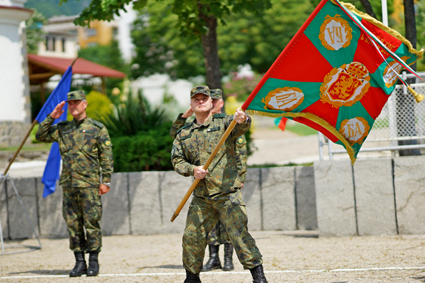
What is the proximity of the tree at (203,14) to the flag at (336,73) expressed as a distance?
446 cm

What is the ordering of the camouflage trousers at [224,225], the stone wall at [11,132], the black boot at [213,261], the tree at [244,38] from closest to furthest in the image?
the camouflage trousers at [224,225] → the black boot at [213,261] → the stone wall at [11,132] → the tree at [244,38]

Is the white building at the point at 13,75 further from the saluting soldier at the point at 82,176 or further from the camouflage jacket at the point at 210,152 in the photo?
the camouflage jacket at the point at 210,152

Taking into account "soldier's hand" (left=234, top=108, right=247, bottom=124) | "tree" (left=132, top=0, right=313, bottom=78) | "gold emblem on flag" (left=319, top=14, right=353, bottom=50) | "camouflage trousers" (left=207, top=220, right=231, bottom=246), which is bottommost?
"camouflage trousers" (left=207, top=220, right=231, bottom=246)

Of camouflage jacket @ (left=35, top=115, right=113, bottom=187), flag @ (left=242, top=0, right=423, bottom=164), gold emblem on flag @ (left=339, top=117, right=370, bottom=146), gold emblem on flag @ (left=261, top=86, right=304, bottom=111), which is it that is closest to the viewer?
flag @ (left=242, top=0, right=423, bottom=164)

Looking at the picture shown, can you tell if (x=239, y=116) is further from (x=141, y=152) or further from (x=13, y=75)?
(x=13, y=75)

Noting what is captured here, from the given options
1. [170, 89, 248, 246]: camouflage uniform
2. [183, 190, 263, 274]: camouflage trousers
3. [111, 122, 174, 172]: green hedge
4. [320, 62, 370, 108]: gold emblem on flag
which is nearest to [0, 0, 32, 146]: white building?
[111, 122, 174, 172]: green hedge

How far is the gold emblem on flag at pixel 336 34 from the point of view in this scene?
196 inches

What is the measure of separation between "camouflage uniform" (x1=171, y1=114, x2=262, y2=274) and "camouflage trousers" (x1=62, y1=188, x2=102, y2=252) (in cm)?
186

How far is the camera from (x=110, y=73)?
102 ft

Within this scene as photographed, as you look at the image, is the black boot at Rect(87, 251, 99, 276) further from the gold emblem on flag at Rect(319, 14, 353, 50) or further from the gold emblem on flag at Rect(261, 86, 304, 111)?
the gold emblem on flag at Rect(319, 14, 353, 50)

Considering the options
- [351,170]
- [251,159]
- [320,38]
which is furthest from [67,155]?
[251,159]

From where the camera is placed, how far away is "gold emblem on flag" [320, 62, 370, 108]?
511 centimetres

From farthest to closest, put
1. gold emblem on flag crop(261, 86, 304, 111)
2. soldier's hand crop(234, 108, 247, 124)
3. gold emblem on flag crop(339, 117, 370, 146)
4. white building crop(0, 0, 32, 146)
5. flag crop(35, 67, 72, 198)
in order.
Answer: white building crop(0, 0, 32, 146) < flag crop(35, 67, 72, 198) < gold emblem on flag crop(339, 117, 370, 146) < gold emblem on flag crop(261, 86, 304, 111) < soldier's hand crop(234, 108, 247, 124)

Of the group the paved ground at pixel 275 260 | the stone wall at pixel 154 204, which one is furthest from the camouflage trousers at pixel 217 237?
the stone wall at pixel 154 204
